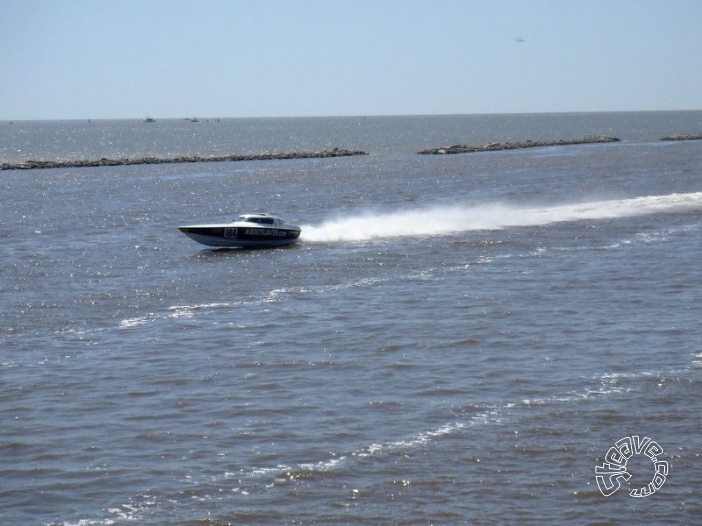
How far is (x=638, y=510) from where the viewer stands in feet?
47.6

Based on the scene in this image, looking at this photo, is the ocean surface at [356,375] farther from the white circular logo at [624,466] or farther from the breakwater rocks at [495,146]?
the breakwater rocks at [495,146]

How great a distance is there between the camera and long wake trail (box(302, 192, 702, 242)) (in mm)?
45488

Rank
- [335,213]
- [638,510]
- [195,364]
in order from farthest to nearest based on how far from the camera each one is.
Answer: [335,213] < [195,364] < [638,510]

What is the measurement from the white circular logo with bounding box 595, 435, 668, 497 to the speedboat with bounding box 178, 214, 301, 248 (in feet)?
87.9

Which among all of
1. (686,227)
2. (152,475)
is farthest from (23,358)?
(686,227)

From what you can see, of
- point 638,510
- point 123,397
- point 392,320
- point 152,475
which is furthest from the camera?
point 392,320

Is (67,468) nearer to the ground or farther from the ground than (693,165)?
nearer to the ground

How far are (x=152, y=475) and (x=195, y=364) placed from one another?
656 centimetres

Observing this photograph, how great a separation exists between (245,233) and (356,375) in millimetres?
21777

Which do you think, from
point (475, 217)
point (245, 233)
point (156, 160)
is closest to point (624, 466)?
point (245, 233)

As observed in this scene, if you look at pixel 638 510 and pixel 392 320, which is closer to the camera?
pixel 638 510

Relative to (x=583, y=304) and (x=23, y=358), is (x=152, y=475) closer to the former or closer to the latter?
(x=23, y=358)

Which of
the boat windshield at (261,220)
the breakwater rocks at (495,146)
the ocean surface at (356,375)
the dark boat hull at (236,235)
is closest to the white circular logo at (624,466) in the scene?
the ocean surface at (356,375)

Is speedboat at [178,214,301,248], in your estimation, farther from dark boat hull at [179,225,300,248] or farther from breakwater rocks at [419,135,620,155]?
breakwater rocks at [419,135,620,155]
